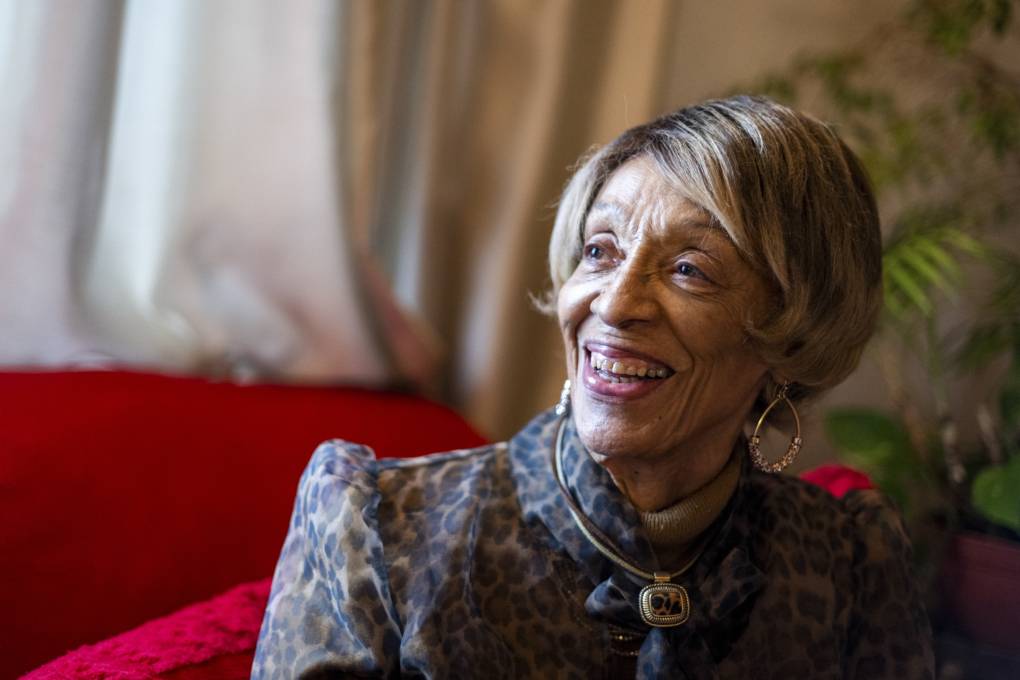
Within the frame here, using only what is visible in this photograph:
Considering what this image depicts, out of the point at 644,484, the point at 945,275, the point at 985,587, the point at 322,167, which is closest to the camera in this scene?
the point at 644,484

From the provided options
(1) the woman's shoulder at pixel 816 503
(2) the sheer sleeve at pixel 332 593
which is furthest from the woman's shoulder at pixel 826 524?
(2) the sheer sleeve at pixel 332 593

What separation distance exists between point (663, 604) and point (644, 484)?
139 mm

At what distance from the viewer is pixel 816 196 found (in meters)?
1.26

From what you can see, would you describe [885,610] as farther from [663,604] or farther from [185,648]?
[185,648]

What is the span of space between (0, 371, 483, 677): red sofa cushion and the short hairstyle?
62 centimetres

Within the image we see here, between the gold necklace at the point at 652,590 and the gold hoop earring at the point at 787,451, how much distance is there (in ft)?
0.61

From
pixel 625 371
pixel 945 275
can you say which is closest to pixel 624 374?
pixel 625 371

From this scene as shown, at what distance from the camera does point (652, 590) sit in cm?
126

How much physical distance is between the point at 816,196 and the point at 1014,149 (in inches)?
59.8

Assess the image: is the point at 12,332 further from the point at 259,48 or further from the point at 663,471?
the point at 663,471

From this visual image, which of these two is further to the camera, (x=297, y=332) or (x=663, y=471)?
(x=297, y=332)

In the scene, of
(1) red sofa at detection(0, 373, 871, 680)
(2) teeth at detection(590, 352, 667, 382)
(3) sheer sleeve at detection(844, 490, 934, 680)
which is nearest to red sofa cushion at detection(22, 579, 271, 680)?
(1) red sofa at detection(0, 373, 871, 680)

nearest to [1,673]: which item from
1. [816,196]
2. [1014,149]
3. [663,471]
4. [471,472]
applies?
[471,472]

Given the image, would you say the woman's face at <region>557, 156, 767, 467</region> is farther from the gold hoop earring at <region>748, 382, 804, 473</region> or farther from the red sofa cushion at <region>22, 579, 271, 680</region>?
the red sofa cushion at <region>22, 579, 271, 680</region>
